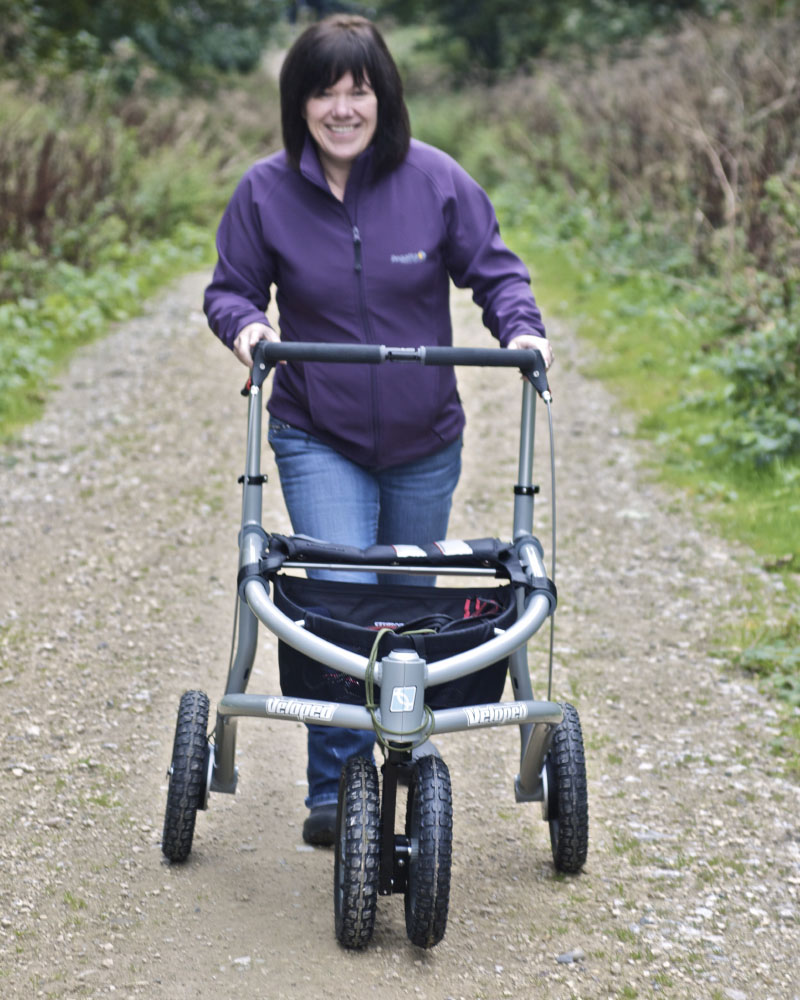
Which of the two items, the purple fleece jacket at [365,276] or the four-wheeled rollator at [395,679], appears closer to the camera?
the four-wheeled rollator at [395,679]

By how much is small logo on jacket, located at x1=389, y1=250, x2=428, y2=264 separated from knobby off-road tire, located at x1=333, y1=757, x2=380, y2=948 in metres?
1.29

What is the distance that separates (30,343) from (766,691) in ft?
22.1

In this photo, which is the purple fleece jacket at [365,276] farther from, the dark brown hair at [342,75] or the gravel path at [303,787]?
the gravel path at [303,787]

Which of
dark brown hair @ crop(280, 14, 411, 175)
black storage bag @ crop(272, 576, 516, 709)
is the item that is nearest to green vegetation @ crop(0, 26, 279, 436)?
dark brown hair @ crop(280, 14, 411, 175)

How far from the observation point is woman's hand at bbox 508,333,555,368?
3.33 metres

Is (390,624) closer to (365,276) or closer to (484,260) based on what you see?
(365,276)

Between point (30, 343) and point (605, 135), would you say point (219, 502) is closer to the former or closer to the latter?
point (30, 343)

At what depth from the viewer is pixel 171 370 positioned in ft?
33.0

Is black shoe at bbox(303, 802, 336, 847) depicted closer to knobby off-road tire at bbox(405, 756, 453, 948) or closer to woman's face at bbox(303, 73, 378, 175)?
knobby off-road tire at bbox(405, 756, 453, 948)

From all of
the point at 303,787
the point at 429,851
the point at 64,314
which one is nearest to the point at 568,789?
the point at 429,851

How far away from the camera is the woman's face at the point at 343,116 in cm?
338

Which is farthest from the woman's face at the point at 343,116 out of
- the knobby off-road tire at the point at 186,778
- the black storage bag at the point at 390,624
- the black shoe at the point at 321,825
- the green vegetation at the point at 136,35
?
the green vegetation at the point at 136,35

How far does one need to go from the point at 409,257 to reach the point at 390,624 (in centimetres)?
96

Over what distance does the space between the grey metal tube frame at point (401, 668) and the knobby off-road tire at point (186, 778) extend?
0.06 meters
